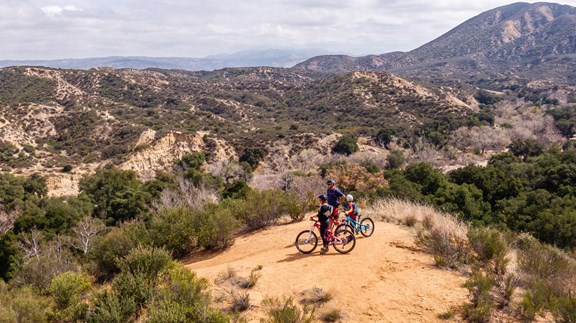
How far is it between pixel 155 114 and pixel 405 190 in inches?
2191

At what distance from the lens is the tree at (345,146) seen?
54.8 m

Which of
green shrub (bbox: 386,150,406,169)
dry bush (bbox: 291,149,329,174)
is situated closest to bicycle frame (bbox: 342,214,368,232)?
dry bush (bbox: 291,149,329,174)

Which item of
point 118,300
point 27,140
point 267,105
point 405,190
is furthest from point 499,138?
point 27,140

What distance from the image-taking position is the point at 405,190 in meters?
21.3

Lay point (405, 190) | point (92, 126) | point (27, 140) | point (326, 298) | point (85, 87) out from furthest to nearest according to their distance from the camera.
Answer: point (85, 87), point (92, 126), point (27, 140), point (405, 190), point (326, 298)

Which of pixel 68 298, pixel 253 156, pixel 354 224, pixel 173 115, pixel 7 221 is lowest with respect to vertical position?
pixel 7 221

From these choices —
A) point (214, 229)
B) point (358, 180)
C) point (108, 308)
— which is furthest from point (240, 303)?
point (358, 180)

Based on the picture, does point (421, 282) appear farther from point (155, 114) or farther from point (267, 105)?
point (267, 105)

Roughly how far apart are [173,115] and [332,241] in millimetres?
64728

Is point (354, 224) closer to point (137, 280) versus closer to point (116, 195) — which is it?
point (137, 280)

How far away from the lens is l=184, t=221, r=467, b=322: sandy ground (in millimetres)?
6535

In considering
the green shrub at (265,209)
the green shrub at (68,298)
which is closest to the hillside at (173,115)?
the green shrub at (265,209)

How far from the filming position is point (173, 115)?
2724 inches

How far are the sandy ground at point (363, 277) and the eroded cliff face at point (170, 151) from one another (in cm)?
3965
